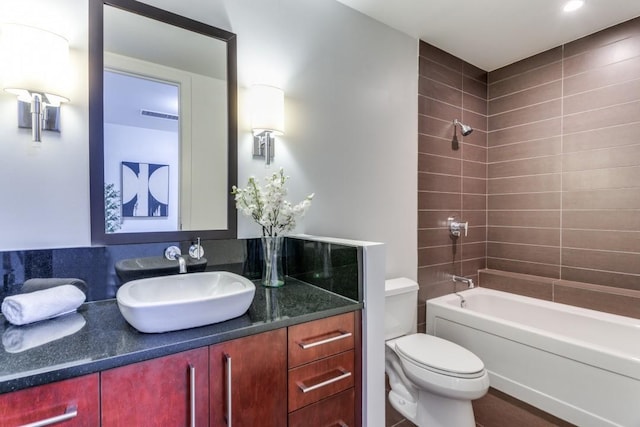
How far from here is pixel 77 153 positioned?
1.19 metres

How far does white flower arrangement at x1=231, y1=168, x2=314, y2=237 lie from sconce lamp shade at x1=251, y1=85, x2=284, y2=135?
27cm

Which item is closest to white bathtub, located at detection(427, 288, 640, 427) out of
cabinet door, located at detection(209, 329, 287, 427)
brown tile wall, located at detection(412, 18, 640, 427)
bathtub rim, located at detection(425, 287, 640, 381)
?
bathtub rim, located at detection(425, 287, 640, 381)

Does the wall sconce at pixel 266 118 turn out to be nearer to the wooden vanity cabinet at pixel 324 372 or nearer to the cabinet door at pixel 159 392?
the wooden vanity cabinet at pixel 324 372

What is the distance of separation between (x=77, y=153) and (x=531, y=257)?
3.12 metres

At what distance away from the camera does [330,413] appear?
1153mm

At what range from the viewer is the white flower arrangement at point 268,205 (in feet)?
4.73

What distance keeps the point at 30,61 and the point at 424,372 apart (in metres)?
2.11

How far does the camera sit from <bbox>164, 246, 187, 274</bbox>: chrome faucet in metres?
1.33

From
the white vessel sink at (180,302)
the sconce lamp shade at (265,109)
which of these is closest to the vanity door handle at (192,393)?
the white vessel sink at (180,302)

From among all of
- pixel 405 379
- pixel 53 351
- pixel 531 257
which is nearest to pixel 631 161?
pixel 531 257

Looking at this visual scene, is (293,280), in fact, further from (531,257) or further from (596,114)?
(596,114)

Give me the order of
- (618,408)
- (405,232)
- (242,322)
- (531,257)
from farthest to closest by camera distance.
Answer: (531,257), (405,232), (618,408), (242,322)

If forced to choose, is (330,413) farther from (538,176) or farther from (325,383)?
(538,176)

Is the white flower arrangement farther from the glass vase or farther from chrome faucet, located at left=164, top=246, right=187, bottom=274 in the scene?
chrome faucet, located at left=164, top=246, right=187, bottom=274
